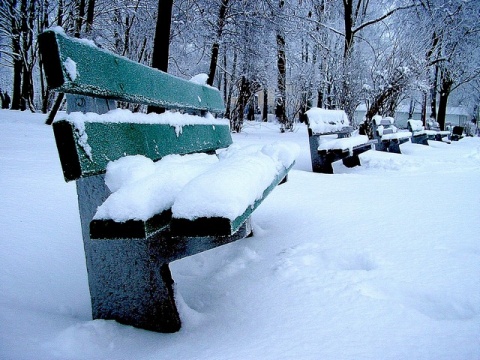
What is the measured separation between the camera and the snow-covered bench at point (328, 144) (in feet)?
12.3

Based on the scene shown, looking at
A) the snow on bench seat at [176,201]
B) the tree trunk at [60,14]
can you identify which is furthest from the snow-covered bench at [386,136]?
the tree trunk at [60,14]

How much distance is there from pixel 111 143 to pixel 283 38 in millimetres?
9012

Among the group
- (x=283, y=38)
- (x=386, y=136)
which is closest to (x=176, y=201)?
(x=386, y=136)

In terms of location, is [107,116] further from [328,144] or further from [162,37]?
[162,37]

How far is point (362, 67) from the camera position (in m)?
8.27

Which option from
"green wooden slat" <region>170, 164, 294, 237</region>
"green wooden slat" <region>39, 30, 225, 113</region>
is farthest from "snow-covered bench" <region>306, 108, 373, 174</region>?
"green wooden slat" <region>170, 164, 294, 237</region>

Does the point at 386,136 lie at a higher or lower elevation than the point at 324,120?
lower

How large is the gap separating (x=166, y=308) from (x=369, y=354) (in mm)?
615

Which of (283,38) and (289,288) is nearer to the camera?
(289,288)

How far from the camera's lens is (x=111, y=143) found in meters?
1.02

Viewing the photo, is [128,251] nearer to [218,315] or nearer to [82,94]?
[218,315]

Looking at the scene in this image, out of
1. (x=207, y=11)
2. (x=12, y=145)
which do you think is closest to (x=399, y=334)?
(x=12, y=145)

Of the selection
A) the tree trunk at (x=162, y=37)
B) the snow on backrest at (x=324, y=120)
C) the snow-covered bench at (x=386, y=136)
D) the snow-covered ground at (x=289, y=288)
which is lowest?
the snow-covered ground at (x=289, y=288)

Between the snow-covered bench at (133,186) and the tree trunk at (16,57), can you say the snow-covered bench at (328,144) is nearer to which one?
the snow-covered bench at (133,186)
